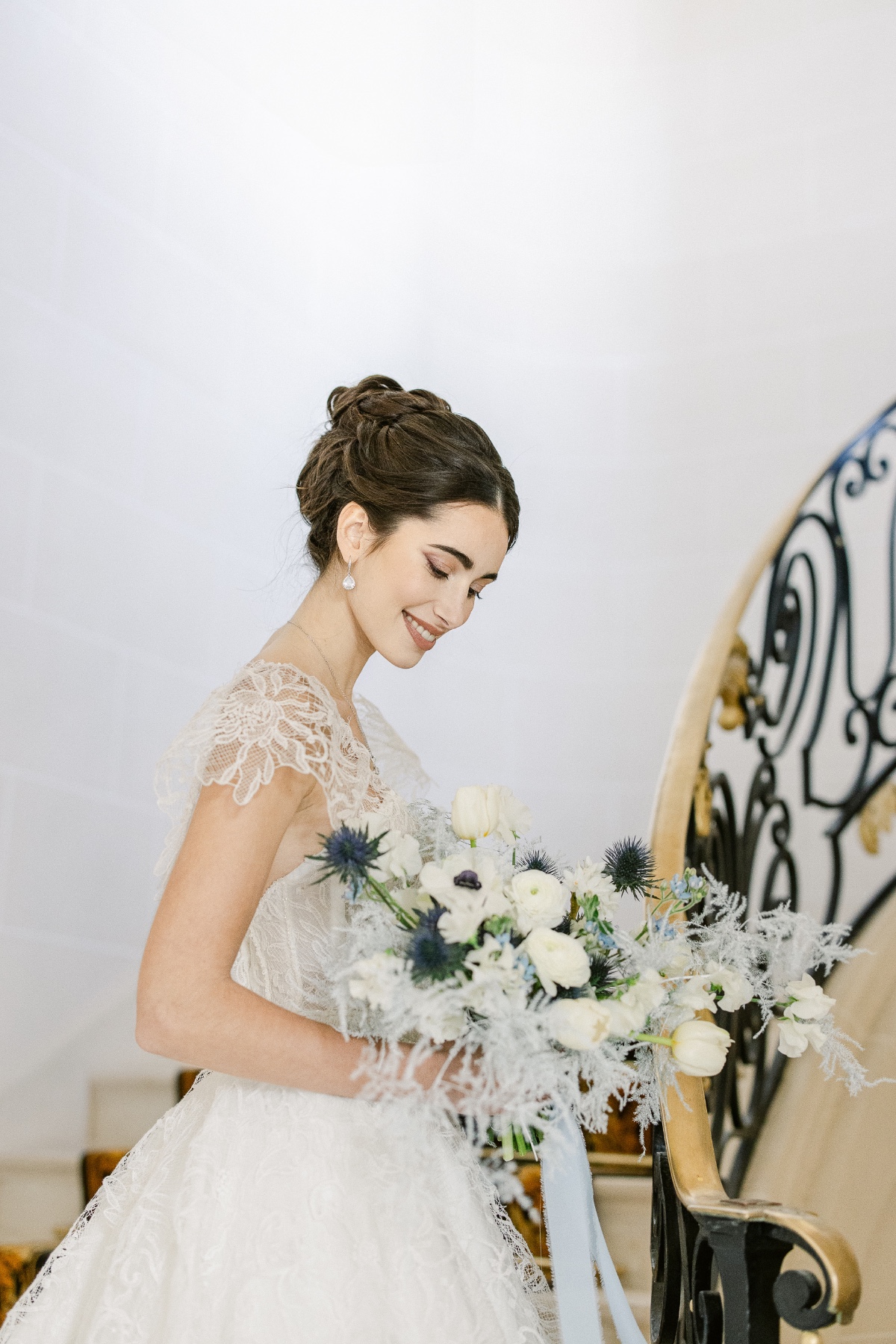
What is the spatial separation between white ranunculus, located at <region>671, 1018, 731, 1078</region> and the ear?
0.84 meters

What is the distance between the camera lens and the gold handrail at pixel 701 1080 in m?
1.55

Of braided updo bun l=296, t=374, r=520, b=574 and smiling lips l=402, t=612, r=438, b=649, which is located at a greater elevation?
braided updo bun l=296, t=374, r=520, b=574

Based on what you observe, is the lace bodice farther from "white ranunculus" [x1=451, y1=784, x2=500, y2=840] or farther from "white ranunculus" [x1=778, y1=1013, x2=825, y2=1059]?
"white ranunculus" [x1=778, y1=1013, x2=825, y2=1059]

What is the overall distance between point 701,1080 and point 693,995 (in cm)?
69

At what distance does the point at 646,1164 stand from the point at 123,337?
2.67 metres

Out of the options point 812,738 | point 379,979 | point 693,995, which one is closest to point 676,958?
point 693,995

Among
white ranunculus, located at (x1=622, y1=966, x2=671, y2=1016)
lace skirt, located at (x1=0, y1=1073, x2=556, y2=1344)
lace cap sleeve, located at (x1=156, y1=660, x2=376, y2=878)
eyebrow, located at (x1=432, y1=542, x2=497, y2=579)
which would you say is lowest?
lace skirt, located at (x1=0, y1=1073, x2=556, y2=1344)

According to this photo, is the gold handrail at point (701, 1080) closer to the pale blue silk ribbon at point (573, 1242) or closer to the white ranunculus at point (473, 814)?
the pale blue silk ribbon at point (573, 1242)

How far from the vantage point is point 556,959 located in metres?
1.30

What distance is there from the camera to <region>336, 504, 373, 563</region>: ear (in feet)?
5.99

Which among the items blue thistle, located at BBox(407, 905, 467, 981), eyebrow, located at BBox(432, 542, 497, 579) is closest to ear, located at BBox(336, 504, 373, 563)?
eyebrow, located at BBox(432, 542, 497, 579)

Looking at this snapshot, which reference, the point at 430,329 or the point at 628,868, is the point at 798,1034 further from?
the point at 430,329

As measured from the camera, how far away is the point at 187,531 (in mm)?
3664

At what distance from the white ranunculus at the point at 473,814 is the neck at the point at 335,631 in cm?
35
